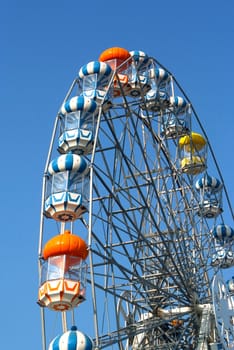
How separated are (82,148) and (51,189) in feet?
4.99

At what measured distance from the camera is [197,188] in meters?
27.3

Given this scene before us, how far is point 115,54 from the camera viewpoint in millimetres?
20938

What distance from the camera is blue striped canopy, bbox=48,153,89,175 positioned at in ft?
54.5

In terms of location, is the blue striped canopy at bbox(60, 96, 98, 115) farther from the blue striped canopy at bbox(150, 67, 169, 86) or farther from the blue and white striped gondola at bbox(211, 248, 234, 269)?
the blue and white striped gondola at bbox(211, 248, 234, 269)

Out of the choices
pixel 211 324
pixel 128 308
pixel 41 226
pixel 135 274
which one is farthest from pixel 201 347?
pixel 41 226

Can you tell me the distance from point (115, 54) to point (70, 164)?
18.3 feet

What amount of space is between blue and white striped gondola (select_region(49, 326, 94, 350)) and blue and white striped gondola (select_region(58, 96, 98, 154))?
5680 millimetres

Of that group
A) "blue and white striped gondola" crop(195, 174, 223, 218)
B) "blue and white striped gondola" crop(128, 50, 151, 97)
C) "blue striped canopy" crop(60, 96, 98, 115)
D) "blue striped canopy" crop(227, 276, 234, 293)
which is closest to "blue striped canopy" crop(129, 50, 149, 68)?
"blue and white striped gondola" crop(128, 50, 151, 97)

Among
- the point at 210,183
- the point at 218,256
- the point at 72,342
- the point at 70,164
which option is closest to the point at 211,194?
the point at 210,183

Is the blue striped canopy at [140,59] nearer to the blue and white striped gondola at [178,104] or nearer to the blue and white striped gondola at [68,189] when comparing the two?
the blue and white striped gondola at [178,104]

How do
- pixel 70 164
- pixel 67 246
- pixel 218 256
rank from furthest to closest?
pixel 218 256 < pixel 70 164 < pixel 67 246

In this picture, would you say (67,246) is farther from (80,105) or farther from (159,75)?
(159,75)

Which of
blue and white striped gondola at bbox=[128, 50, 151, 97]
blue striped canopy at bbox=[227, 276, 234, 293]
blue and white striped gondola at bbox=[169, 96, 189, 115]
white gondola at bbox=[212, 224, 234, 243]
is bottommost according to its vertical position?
blue striped canopy at bbox=[227, 276, 234, 293]

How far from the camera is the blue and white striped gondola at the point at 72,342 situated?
13.2 meters
